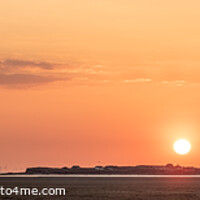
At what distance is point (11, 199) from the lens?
13050cm

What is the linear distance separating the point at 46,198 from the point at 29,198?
320cm

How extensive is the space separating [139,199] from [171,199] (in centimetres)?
601

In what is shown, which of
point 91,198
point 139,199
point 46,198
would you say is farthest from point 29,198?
point 139,199

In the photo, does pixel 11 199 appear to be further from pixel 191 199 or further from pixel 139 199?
pixel 191 199

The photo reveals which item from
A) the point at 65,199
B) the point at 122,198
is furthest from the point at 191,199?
the point at 65,199

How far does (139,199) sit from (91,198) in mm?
9820

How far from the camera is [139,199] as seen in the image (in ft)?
427

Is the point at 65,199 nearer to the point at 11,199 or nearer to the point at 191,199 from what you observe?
the point at 11,199

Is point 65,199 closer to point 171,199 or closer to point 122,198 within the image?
point 122,198

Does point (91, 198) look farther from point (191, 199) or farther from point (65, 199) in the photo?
point (191, 199)

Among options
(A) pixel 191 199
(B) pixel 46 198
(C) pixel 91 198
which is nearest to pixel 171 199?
(A) pixel 191 199

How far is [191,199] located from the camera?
→ 427 feet

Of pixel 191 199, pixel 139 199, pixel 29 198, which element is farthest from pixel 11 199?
pixel 191 199

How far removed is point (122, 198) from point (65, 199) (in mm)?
11050
